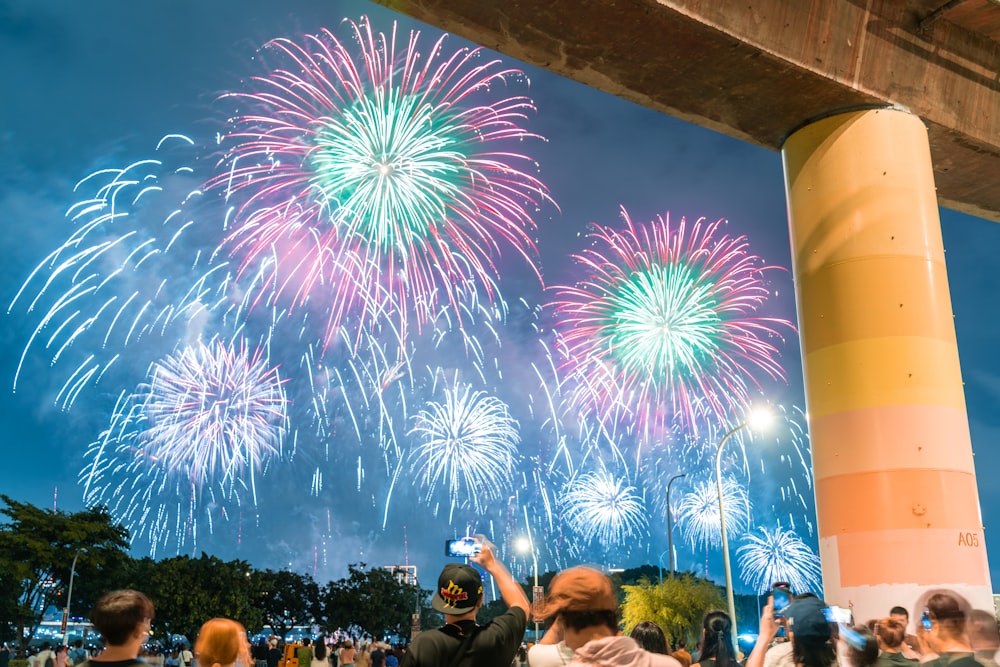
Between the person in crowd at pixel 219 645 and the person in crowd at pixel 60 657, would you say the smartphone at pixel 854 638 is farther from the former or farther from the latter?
the person in crowd at pixel 60 657

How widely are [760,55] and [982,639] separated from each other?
6737mm

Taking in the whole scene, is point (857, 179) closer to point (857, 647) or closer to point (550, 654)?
point (857, 647)

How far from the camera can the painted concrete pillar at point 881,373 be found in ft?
29.9

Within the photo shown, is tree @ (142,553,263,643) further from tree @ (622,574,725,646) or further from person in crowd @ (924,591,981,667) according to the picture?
person in crowd @ (924,591,981,667)

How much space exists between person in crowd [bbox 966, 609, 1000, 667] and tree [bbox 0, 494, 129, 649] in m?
50.4

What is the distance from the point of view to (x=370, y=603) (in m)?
78.4

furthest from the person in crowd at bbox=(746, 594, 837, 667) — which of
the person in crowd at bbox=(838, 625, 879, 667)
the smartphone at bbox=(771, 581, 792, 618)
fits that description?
the smartphone at bbox=(771, 581, 792, 618)

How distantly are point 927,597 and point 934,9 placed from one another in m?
7.93

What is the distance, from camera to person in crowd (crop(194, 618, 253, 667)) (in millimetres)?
4480

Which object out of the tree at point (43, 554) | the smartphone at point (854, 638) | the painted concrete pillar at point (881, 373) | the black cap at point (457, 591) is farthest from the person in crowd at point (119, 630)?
the tree at point (43, 554)

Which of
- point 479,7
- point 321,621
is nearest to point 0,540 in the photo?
point 321,621

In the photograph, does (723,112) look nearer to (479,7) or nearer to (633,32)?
(633,32)

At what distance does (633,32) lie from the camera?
949 cm

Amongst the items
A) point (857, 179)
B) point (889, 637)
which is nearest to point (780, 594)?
point (889, 637)
